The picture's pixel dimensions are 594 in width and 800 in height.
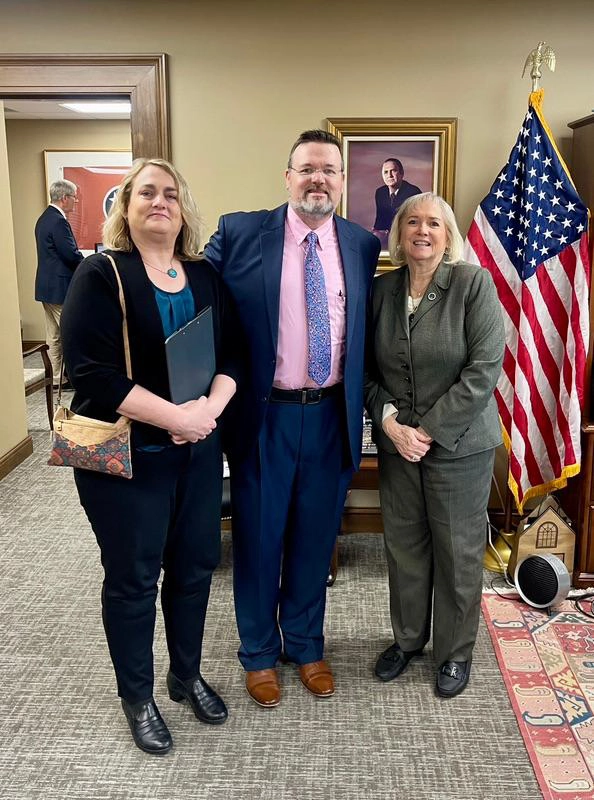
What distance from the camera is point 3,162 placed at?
445 centimetres

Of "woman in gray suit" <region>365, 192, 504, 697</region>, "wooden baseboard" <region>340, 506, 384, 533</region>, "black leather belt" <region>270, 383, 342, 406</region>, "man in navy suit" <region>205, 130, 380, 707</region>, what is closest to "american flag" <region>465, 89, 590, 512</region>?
"wooden baseboard" <region>340, 506, 384, 533</region>

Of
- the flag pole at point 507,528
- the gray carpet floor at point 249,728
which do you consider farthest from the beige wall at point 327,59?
the gray carpet floor at point 249,728

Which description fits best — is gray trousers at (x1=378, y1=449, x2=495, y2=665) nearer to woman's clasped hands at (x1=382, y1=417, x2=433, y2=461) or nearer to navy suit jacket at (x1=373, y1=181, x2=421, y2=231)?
woman's clasped hands at (x1=382, y1=417, x2=433, y2=461)

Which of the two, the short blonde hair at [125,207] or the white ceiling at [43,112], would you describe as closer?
the short blonde hair at [125,207]

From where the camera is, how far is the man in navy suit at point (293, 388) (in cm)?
207

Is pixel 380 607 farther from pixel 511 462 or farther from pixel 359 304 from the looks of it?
pixel 359 304

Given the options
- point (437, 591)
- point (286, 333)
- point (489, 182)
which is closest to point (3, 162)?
point (489, 182)

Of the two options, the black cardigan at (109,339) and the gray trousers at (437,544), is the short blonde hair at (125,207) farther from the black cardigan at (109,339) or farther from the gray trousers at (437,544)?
the gray trousers at (437,544)

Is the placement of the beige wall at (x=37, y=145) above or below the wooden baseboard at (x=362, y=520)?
above

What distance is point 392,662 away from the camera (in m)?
2.43

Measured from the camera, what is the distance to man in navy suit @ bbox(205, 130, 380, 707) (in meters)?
2.07

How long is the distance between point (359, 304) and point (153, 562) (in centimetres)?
92

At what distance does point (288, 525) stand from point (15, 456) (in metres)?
2.88

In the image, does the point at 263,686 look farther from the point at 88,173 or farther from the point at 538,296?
the point at 88,173
